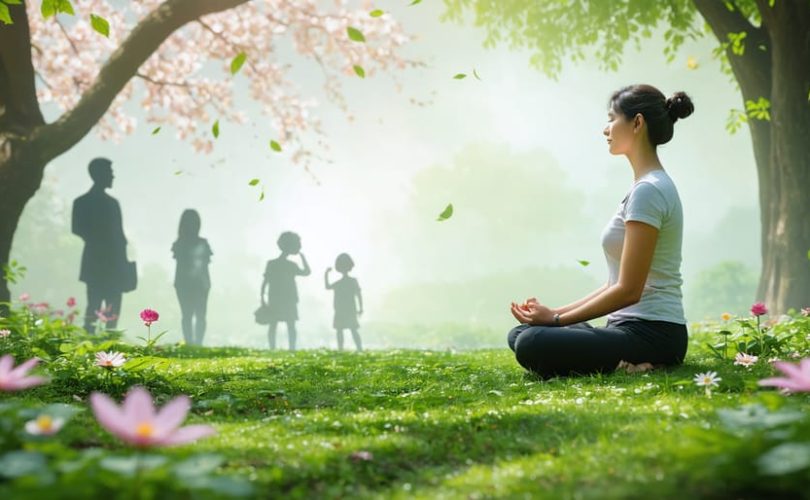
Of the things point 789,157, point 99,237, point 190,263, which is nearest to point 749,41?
point 789,157

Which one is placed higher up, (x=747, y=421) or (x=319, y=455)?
(x=747, y=421)

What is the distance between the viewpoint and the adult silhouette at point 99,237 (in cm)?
1423

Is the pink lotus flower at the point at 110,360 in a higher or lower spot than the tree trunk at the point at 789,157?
lower

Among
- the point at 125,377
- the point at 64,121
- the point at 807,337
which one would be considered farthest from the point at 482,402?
the point at 64,121

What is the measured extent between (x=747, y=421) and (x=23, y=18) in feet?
37.2

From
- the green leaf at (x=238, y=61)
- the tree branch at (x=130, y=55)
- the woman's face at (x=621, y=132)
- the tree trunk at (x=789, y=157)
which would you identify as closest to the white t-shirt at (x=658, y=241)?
the woman's face at (x=621, y=132)

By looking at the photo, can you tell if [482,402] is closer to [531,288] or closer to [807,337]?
[807,337]

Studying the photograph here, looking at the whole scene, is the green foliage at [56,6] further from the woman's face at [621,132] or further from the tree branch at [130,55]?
the tree branch at [130,55]

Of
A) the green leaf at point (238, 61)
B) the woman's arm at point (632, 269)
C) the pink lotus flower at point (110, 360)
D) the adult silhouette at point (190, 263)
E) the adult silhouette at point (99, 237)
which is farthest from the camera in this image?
the adult silhouette at point (190, 263)

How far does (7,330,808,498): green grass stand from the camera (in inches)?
96.0

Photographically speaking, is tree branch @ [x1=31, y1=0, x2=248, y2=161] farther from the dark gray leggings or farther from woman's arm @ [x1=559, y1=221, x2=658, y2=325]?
woman's arm @ [x1=559, y1=221, x2=658, y2=325]

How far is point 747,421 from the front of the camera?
2346mm

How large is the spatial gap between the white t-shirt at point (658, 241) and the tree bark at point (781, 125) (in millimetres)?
6682

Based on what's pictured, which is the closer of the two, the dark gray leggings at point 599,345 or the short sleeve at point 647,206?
the short sleeve at point 647,206
